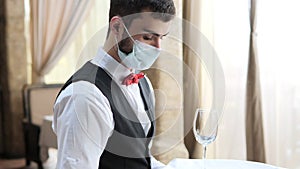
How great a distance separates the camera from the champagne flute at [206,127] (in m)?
1.47

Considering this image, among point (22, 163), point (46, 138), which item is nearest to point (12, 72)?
point (22, 163)

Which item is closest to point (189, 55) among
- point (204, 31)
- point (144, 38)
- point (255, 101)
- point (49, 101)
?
point (204, 31)

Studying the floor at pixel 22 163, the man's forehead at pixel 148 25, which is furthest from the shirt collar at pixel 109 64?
the floor at pixel 22 163

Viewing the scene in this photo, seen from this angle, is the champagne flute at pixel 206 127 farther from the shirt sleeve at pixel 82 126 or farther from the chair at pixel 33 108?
the chair at pixel 33 108

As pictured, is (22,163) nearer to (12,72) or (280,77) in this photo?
(12,72)

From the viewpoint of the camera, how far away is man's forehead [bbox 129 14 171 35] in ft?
4.44

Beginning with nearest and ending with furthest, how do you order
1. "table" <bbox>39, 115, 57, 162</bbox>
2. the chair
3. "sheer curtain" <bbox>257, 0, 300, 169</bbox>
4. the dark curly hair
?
the dark curly hair, "sheer curtain" <bbox>257, 0, 300, 169</bbox>, "table" <bbox>39, 115, 57, 162</bbox>, the chair

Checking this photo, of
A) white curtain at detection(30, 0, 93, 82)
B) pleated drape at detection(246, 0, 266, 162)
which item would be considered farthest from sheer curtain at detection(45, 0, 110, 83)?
pleated drape at detection(246, 0, 266, 162)

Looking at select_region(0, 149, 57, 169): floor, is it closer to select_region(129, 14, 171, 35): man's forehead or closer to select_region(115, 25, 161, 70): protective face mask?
select_region(115, 25, 161, 70): protective face mask

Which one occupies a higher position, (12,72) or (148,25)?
(148,25)

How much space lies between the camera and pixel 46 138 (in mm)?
4562

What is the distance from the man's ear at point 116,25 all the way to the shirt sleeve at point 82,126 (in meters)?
0.19

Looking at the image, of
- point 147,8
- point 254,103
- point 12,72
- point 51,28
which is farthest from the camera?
point 12,72

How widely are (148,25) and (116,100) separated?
23 centimetres
